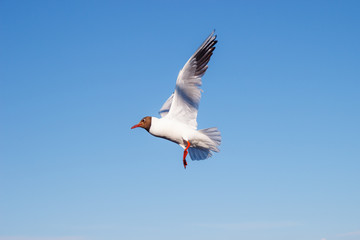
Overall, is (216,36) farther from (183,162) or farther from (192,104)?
(183,162)

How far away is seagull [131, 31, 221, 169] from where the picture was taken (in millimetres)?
11648

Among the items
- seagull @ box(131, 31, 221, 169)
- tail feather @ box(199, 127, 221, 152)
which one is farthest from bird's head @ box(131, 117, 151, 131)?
tail feather @ box(199, 127, 221, 152)

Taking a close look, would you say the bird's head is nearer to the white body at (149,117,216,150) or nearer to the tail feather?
the white body at (149,117,216,150)

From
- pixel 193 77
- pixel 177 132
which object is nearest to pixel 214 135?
pixel 177 132

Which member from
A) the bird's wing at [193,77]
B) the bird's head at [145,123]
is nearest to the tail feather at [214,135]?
the bird's wing at [193,77]

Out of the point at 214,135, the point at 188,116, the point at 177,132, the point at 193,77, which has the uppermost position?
the point at 193,77

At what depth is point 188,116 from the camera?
12102mm

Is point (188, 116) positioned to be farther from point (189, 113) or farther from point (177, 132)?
point (177, 132)

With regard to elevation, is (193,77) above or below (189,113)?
above

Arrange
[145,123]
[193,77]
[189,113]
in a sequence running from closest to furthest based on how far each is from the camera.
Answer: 1. [193,77]
2. [145,123]
3. [189,113]

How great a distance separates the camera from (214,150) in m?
12.3

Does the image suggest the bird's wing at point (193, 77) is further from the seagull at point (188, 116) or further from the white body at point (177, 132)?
the white body at point (177, 132)

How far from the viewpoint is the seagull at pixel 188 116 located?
11.6 metres

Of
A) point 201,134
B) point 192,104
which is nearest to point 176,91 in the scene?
point 192,104
